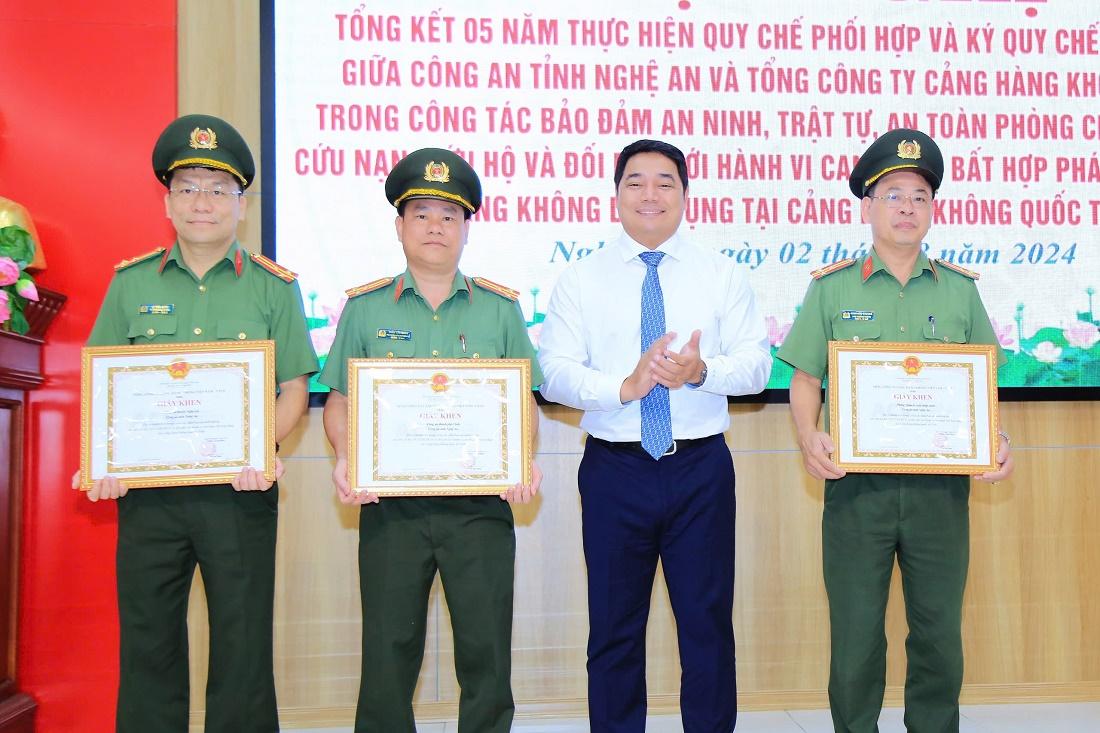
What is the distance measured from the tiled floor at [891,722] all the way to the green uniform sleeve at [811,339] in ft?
4.97

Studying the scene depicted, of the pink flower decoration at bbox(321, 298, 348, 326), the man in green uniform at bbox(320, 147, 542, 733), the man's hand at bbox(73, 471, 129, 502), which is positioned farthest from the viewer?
the pink flower decoration at bbox(321, 298, 348, 326)

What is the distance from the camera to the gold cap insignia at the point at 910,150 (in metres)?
2.43

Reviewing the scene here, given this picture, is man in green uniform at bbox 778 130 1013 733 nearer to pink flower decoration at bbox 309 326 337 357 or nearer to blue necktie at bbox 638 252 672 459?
blue necktie at bbox 638 252 672 459

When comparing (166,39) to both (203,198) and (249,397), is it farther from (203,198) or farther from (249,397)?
(249,397)

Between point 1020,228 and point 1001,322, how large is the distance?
39cm

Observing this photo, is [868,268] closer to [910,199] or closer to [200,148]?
[910,199]

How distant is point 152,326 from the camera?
226 cm

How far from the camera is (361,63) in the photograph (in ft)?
10.9

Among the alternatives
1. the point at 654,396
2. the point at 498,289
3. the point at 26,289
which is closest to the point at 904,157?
the point at 654,396

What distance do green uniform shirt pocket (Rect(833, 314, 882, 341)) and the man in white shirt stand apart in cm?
22

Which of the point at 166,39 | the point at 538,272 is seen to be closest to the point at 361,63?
the point at 166,39

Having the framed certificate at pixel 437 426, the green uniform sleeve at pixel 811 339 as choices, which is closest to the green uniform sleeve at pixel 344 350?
the framed certificate at pixel 437 426

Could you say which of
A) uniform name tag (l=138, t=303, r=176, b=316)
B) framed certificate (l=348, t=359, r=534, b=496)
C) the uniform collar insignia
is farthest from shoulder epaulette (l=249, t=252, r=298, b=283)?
the uniform collar insignia

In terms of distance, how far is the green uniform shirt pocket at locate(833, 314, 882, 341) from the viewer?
246 centimetres
